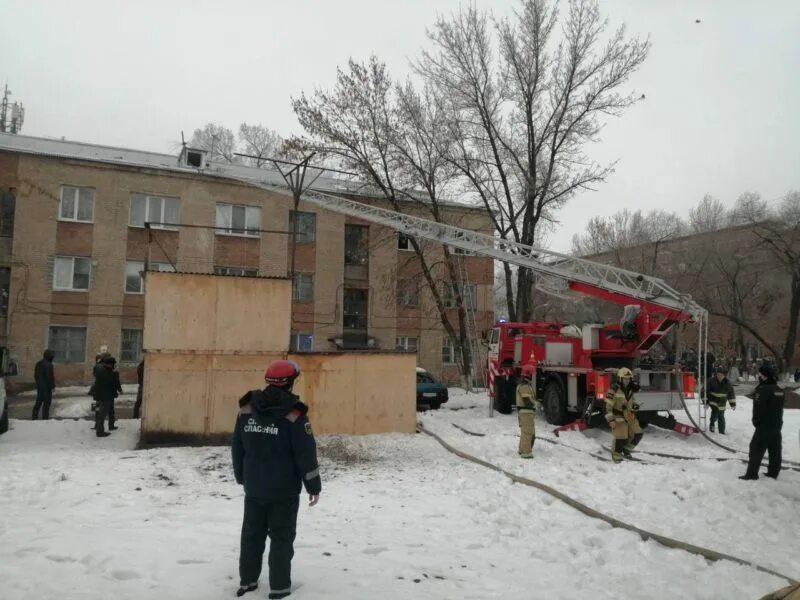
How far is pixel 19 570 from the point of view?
4.40 m

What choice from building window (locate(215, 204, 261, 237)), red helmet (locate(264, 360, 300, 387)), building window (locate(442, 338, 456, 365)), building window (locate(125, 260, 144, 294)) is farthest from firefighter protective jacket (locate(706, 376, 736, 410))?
building window (locate(125, 260, 144, 294))

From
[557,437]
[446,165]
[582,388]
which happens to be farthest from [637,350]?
[446,165]

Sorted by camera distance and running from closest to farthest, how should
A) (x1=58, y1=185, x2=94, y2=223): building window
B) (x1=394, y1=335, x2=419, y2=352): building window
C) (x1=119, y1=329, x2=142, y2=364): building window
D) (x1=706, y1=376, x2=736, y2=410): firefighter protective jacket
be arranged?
(x1=706, y1=376, x2=736, y2=410): firefighter protective jacket < (x1=58, y1=185, x2=94, y2=223): building window < (x1=119, y1=329, x2=142, y2=364): building window < (x1=394, y1=335, x2=419, y2=352): building window

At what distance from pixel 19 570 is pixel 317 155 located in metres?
19.9

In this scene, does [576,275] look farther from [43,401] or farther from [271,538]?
[43,401]

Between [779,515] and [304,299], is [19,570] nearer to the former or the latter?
[779,515]

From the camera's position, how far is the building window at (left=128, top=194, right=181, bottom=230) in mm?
25922

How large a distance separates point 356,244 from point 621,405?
69.4ft

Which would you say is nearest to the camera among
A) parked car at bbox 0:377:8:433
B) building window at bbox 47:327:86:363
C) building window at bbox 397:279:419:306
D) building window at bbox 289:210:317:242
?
parked car at bbox 0:377:8:433

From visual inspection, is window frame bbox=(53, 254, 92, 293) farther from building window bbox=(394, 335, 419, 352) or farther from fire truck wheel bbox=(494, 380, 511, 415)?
fire truck wheel bbox=(494, 380, 511, 415)

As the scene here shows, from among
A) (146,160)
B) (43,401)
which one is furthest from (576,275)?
(146,160)

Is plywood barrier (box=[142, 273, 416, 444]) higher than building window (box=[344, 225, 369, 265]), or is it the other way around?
building window (box=[344, 225, 369, 265])

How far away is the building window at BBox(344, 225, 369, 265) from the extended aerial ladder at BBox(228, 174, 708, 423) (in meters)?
10.0

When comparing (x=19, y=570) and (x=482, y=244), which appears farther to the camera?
(x=482, y=244)
